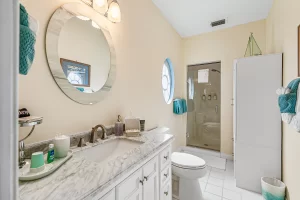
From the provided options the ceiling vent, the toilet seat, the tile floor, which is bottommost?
the tile floor

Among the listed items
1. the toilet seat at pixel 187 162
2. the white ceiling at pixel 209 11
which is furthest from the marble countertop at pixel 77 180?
the white ceiling at pixel 209 11

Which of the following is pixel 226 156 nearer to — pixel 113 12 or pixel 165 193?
pixel 165 193

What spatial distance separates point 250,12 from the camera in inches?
93.2

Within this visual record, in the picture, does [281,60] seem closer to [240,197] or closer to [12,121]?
[240,197]

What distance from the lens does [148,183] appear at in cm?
104

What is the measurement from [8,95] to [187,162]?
1.74 m

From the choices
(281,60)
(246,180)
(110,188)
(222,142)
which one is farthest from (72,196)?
(222,142)

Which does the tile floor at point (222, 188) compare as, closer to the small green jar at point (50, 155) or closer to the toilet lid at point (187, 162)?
the toilet lid at point (187, 162)

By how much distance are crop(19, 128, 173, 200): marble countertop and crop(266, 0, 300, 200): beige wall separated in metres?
1.46

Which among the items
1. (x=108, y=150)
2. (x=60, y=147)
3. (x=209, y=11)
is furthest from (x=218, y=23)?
(x=60, y=147)

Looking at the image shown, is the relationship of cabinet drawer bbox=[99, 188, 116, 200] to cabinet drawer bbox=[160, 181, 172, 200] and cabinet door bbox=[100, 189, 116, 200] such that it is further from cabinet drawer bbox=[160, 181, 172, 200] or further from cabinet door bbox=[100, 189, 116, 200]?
cabinet drawer bbox=[160, 181, 172, 200]

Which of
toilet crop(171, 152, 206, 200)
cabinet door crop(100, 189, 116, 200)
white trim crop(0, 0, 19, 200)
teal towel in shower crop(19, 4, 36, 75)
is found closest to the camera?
white trim crop(0, 0, 19, 200)

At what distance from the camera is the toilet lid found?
1586 millimetres

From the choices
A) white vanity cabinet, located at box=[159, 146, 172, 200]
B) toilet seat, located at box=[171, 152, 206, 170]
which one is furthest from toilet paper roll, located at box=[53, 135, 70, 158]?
toilet seat, located at box=[171, 152, 206, 170]
